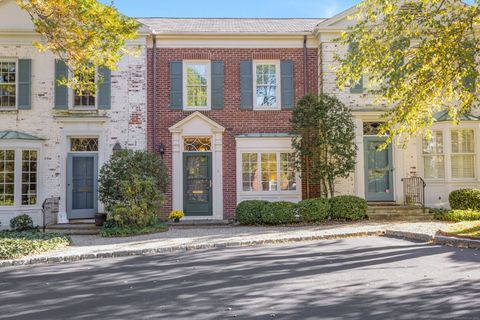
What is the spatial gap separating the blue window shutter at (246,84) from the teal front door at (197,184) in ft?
7.17

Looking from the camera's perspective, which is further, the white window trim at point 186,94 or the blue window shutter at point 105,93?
the white window trim at point 186,94

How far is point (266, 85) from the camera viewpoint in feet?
52.9

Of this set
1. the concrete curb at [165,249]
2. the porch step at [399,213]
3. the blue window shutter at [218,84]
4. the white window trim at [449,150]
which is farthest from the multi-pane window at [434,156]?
the blue window shutter at [218,84]

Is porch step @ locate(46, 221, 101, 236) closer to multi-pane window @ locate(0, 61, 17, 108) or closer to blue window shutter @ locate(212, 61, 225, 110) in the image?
multi-pane window @ locate(0, 61, 17, 108)

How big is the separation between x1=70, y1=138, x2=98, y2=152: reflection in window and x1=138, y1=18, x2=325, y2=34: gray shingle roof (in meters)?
4.34

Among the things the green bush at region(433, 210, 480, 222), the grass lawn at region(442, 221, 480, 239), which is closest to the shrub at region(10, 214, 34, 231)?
the grass lawn at region(442, 221, 480, 239)

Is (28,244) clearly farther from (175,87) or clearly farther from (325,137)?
(325,137)

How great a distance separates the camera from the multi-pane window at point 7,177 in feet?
Result: 48.4

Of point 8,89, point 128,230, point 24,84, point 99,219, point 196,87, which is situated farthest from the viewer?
point 196,87

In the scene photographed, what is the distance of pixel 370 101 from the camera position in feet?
52.1

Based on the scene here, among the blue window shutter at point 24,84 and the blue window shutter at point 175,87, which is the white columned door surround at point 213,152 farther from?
the blue window shutter at point 24,84

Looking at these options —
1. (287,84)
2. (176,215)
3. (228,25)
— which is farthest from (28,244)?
(228,25)

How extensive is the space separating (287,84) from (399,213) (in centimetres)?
574

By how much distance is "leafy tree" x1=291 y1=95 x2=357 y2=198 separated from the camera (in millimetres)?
14453
